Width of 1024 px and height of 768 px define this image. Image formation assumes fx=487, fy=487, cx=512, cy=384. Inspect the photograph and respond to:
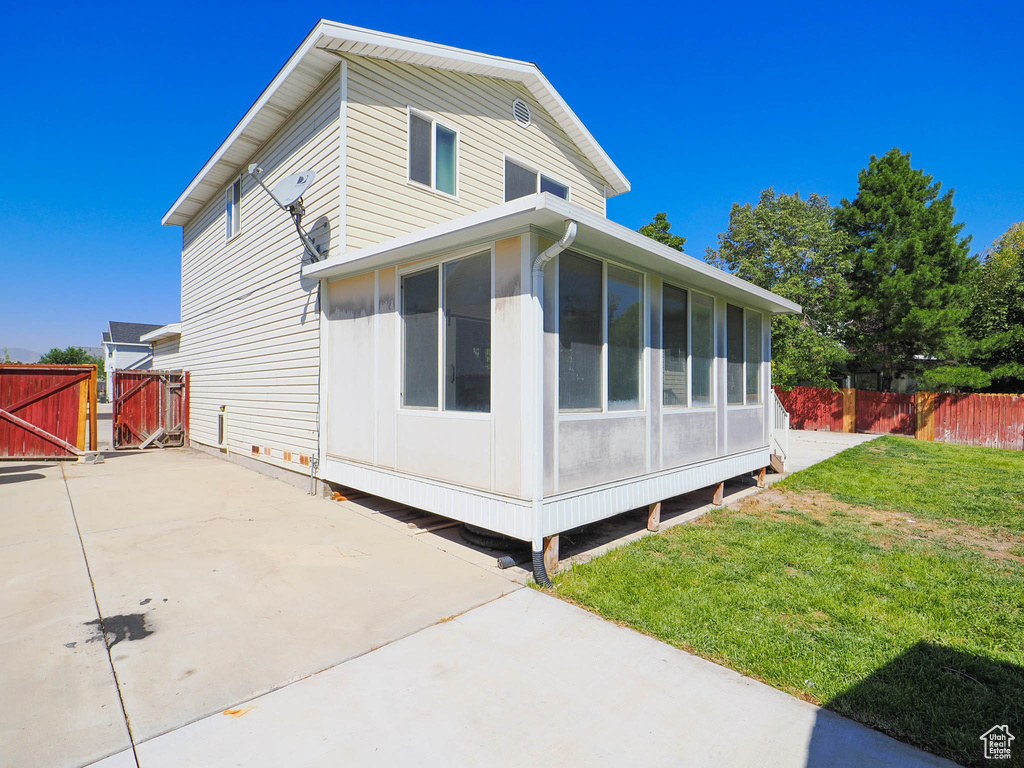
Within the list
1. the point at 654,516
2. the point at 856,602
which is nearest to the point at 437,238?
the point at 654,516

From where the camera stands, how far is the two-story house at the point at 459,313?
422cm

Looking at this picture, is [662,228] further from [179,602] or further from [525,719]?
[525,719]

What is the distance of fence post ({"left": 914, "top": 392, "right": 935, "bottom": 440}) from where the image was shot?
52.1 feet

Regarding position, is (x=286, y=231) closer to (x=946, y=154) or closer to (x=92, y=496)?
(x=92, y=496)

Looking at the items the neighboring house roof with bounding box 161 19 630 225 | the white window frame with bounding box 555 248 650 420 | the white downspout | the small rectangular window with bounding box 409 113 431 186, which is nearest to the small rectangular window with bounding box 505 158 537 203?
the neighboring house roof with bounding box 161 19 630 225

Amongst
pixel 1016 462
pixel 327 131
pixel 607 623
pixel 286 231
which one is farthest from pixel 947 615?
pixel 1016 462

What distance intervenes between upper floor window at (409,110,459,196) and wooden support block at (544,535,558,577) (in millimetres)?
5270

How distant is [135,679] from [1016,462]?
52.5 ft

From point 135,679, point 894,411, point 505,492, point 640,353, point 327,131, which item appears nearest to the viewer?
point 135,679

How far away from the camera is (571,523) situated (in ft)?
14.3

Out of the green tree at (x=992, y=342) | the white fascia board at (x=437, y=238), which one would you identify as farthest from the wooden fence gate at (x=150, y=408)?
the green tree at (x=992, y=342)

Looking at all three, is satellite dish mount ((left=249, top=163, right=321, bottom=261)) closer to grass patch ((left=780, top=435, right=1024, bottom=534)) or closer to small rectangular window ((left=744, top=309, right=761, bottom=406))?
small rectangular window ((left=744, top=309, right=761, bottom=406))

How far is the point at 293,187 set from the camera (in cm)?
646

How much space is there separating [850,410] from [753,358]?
14.1 meters
